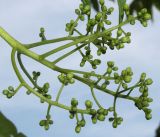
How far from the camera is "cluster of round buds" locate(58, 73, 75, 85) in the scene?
3.35 metres

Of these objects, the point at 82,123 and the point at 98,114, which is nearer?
the point at 98,114

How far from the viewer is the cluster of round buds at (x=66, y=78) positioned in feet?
11.0

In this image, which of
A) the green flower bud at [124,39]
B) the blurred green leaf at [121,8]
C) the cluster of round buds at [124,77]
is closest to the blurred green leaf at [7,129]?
the cluster of round buds at [124,77]

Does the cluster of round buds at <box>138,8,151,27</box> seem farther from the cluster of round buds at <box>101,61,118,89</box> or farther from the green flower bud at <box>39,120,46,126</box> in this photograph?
the green flower bud at <box>39,120,46,126</box>

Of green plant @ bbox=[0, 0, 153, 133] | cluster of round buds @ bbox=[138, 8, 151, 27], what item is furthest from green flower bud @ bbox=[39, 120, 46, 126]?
cluster of round buds @ bbox=[138, 8, 151, 27]

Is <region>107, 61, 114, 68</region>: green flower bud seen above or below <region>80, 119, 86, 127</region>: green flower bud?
above

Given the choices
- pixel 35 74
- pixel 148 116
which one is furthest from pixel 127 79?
pixel 35 74

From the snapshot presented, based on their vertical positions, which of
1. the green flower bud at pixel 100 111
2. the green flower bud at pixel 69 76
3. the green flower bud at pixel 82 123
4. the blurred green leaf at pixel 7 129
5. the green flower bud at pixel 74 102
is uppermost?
the green flower bud at pixel 69 76

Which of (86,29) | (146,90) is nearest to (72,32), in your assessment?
(86,29)

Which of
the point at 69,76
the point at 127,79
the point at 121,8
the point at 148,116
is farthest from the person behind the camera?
the point at 121,8

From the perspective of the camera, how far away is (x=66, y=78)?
337 cm

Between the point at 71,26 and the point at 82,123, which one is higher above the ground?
the point at 71,26

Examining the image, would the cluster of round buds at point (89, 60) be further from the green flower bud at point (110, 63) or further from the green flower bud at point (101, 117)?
the green flower bud at point (101, 117)

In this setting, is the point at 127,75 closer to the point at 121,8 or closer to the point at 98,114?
the point at 98,114
